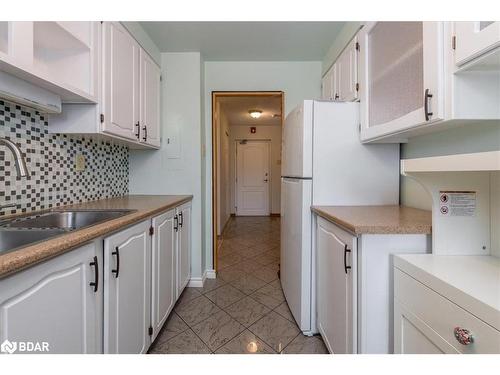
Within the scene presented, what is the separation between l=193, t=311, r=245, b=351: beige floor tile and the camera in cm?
167

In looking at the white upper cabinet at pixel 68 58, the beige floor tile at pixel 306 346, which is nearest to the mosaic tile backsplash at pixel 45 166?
the white upper cabinet at pixel 68 58

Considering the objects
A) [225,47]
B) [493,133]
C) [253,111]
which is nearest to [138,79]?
[225,47]

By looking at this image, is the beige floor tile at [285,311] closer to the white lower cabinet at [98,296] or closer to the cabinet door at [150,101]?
the white lower cabinet at [98,296]

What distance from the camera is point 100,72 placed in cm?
150

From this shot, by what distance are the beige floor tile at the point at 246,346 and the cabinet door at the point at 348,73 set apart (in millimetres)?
1773

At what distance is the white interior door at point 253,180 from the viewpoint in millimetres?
6859

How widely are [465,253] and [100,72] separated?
2.03 m

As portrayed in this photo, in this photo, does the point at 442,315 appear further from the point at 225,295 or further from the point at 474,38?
the point at 225,295

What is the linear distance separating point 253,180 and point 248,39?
4.77m

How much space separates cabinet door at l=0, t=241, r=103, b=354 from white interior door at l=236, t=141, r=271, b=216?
19.3 ft

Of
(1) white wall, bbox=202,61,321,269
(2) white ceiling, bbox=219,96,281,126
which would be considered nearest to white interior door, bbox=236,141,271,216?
(2) white ceiling, bbox=219,96,281,126

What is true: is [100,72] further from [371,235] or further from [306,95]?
[306,95]

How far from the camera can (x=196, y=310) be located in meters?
2.09

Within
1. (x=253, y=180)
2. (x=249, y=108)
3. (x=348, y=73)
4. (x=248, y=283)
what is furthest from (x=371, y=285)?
(x=253, y=180)
